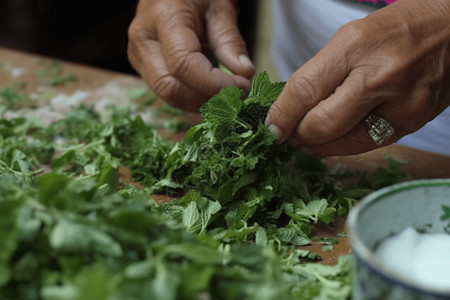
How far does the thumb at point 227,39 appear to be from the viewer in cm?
149

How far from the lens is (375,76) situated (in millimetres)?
1055

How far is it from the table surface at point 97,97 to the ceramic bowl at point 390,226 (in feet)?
1.05

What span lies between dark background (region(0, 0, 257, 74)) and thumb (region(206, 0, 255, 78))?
1.74m

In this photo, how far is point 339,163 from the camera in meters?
1.50

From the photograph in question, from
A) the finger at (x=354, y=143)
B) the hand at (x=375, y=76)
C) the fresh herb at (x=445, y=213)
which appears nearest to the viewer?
the fresh herb at (x=445, y=213)

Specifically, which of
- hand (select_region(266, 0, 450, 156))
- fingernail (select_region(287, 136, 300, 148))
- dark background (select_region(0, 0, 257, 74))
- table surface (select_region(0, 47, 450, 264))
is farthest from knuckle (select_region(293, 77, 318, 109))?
dark background (select_region(0, 0, 257, 74))

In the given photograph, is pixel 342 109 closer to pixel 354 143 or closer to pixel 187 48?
pixel 354 143

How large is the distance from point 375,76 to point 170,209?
19.0 inches

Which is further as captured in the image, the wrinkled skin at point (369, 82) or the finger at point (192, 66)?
the finger at point (192, 66)

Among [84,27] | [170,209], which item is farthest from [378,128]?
[84,27]

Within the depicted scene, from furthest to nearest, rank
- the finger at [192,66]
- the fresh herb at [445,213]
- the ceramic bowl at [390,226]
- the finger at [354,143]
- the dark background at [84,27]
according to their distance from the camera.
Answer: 1. the dark background at [84,27]
2. the finger at [192,66]
3. the finger at [354,143]
4. the fresh herb at [445,213]
5. the ceramic bowl at [390,226]

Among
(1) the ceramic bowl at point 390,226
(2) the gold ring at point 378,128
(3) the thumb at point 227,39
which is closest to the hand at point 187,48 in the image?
(3) the thumb at point 227,39

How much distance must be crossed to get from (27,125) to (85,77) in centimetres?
52

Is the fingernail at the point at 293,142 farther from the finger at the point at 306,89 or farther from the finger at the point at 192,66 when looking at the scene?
the finger at the point at 192,66
